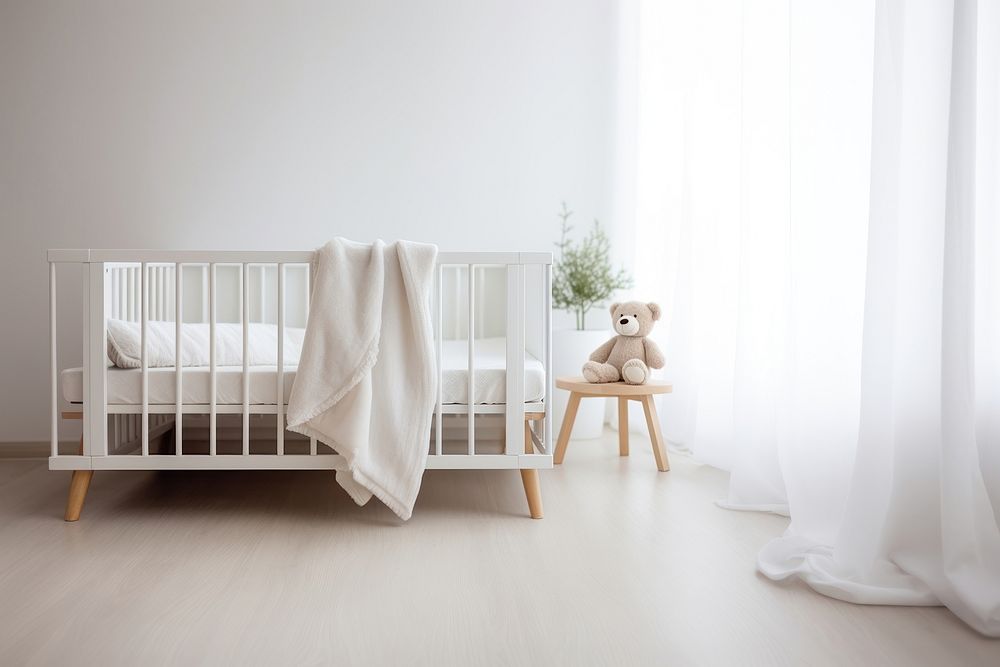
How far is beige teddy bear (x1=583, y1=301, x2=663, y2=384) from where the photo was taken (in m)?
2.45

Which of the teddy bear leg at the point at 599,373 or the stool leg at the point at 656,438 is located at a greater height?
the teddy bear leg at the point at 599,373

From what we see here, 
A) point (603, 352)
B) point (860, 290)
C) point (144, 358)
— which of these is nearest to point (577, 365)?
point (603, 352)

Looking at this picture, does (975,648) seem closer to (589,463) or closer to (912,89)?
(912,89)

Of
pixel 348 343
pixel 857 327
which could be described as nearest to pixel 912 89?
pixel 857 327

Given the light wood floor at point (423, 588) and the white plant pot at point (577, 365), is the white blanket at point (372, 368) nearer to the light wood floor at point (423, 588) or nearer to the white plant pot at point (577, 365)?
the light wood floor at point (423, 588)

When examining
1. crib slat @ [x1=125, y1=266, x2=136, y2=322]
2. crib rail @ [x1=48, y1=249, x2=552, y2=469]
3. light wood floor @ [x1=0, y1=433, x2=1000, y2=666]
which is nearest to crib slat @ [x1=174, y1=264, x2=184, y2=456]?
crib rail @ [x1=48, y1=249, x2=552, y2=469]

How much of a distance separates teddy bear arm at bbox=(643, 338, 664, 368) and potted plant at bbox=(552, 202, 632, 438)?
0.33 meters

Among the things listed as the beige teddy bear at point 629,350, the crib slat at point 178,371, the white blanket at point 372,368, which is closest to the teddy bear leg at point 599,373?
the beige teddy bear at point 629,350

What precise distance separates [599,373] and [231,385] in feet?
3.71

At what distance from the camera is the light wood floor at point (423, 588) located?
114 centimetres

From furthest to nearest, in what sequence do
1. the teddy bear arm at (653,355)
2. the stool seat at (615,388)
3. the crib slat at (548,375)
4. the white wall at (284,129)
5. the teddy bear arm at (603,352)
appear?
the white wall at (284,129), the teddy bear arm at (603,352), the teddy bear arm at (653,355), the stool seat at (615,388), the crib slat at (548,375)

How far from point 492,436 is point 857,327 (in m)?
1.66

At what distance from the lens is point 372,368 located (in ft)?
5.80

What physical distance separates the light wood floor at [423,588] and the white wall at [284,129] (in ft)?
3.60
